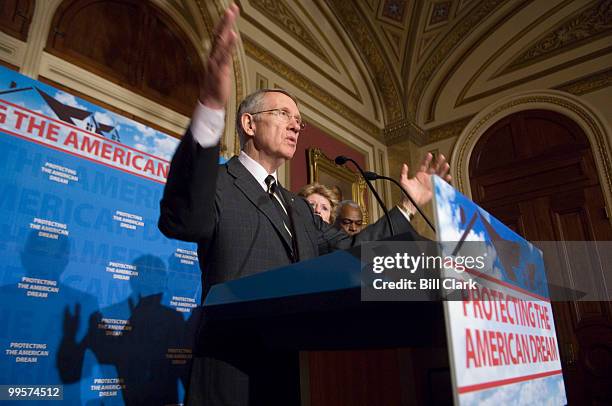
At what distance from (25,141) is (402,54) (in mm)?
4843

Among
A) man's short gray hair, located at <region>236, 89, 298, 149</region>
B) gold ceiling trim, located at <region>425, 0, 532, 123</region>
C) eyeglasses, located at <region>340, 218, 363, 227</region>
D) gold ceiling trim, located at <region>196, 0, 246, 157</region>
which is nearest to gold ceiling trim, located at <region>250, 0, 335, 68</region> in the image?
gold ceiling trim, located at <region>196, 0, 246, 157</region>

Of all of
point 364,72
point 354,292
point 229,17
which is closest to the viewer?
point 354,292

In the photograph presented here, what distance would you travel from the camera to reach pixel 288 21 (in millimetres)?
4535

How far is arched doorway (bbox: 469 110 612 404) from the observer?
402 cm

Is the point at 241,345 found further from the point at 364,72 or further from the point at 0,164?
the point at 364,72

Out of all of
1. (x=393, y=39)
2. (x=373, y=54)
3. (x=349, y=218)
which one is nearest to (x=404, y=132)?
(x=373, y=54)

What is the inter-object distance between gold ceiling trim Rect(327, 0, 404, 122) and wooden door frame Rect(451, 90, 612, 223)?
0.89 m

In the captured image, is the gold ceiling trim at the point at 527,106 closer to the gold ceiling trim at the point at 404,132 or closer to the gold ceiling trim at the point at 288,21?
the gold ceiling trim at the point at 404,132

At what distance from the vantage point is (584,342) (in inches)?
160

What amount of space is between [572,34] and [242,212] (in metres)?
5.14

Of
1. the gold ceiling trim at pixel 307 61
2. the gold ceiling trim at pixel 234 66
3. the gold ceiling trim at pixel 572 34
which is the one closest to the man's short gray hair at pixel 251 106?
the gold ceiling trim at pixel 234 66

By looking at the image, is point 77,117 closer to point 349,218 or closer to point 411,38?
point 349,218

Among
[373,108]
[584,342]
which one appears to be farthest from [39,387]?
[373,108]

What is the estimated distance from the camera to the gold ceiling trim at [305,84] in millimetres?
4012
